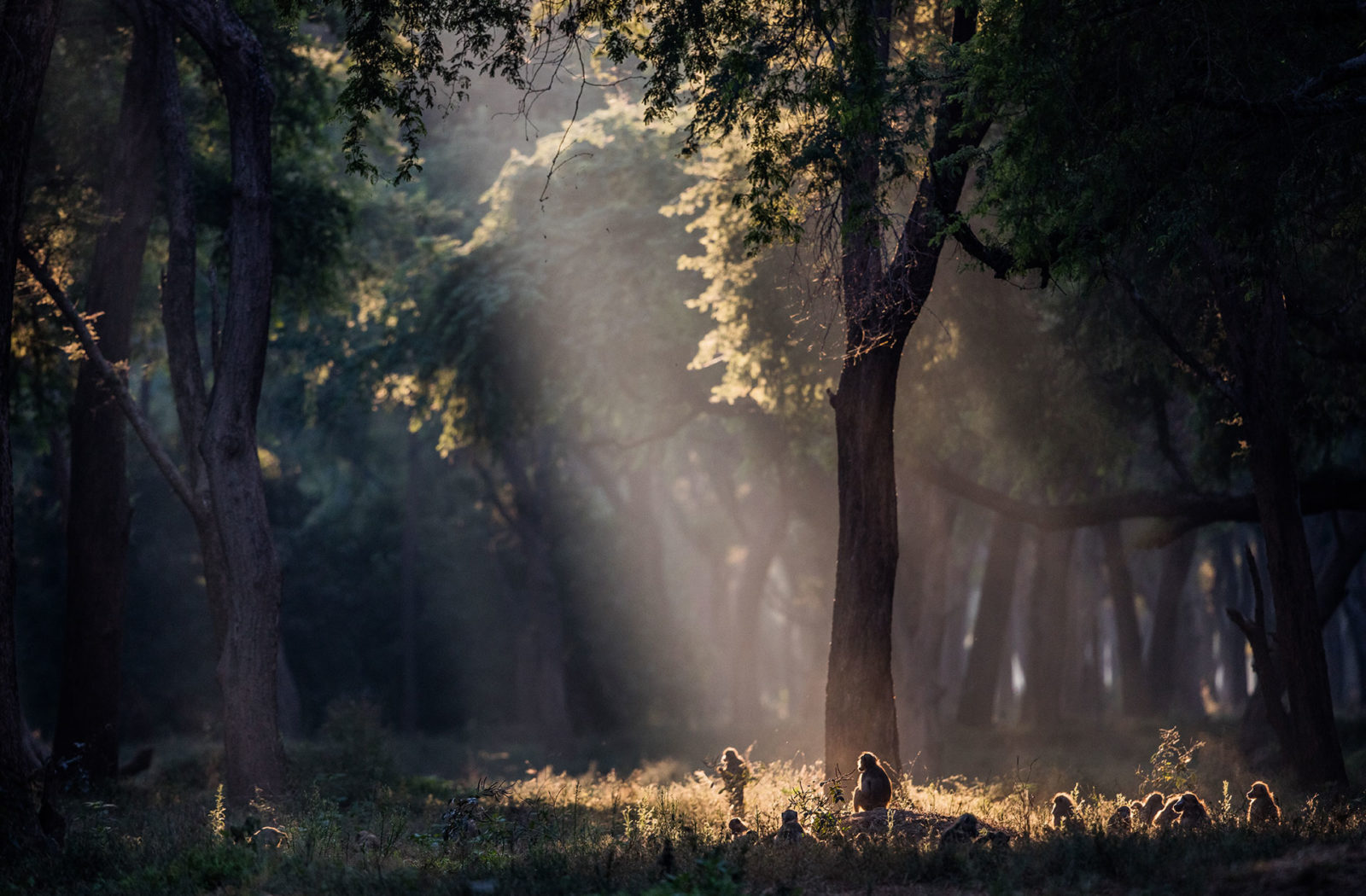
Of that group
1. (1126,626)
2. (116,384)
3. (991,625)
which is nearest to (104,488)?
(116,384)

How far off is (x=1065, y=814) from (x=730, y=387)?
338 inches

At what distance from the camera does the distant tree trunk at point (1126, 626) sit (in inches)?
1139

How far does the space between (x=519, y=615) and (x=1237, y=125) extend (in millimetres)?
33262

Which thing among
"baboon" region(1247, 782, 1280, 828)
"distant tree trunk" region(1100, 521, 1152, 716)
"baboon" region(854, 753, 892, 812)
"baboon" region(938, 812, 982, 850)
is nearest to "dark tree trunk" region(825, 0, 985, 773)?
"baboon" region(854, 753, 892, 812)

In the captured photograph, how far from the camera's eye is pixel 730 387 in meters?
17.6

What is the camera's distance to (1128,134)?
10.4 m

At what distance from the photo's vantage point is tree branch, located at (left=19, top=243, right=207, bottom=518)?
14.1 m

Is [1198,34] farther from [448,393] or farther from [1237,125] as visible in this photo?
[448,393]

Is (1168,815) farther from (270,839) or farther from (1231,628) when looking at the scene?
(1231,628)

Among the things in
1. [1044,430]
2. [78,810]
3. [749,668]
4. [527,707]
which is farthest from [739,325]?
[527,707]

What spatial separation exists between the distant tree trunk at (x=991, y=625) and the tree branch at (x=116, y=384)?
1927 centimetres

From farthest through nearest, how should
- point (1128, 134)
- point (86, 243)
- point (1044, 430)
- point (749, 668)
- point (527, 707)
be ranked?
point (527, 707) < point (749, 668) < point (1044, 430) < point (86, 243) < point (1128, 134)

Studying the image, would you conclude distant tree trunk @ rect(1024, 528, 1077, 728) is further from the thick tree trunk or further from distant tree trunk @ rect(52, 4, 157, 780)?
distant tree trunk @ rect(52, 4, 157, 780)

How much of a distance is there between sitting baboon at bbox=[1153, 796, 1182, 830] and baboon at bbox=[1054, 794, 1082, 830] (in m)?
0.61
